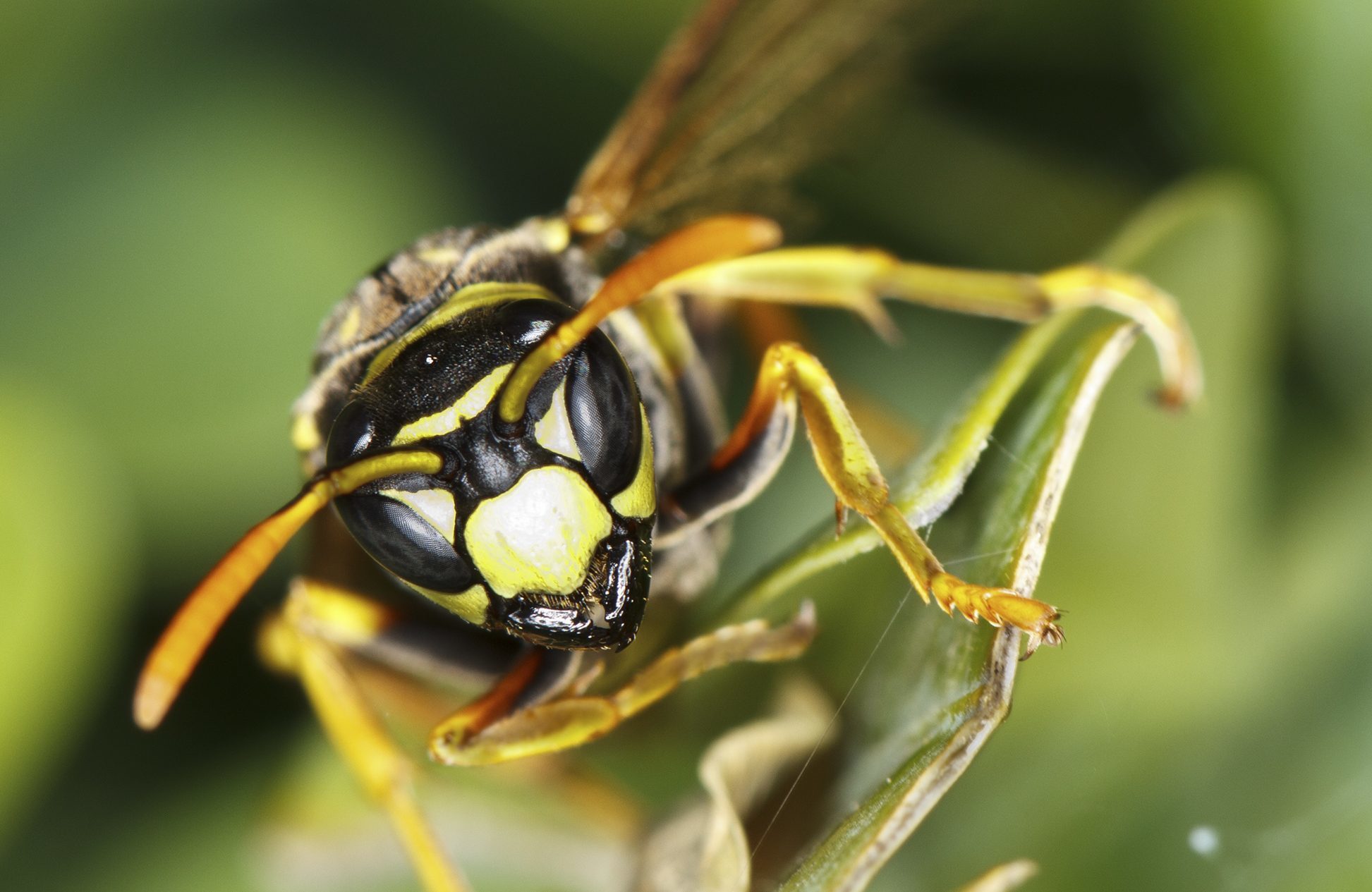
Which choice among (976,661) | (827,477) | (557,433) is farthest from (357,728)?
(976,661)

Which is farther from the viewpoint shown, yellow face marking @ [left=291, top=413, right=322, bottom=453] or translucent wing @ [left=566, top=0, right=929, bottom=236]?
translucent wing @ [left=566, top=0, right=929, bottom=236]

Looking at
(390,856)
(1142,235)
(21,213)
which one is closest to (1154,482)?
(1142,235)

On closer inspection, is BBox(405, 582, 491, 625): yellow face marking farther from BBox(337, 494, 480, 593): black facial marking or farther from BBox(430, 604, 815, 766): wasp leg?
BBox(430, 604, 815, 766): wasp leg

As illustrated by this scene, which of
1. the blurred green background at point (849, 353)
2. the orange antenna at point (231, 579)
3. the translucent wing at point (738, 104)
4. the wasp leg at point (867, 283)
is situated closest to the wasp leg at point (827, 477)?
the blurred green background at point (849, 353)

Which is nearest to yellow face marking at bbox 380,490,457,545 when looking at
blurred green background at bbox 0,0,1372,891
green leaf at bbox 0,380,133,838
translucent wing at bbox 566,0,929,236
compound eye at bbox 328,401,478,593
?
compound eye at bbox 328,401,478,593

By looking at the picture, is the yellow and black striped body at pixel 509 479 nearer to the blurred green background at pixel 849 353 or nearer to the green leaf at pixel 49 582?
the blurred green background at pixel 849 353

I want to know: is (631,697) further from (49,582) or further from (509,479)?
(49,582)

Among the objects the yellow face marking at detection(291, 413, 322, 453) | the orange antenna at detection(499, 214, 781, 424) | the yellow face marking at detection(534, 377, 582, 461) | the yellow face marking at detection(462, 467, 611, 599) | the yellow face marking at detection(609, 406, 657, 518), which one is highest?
the yellow face marking at detection(291, 413, 322, 453)
